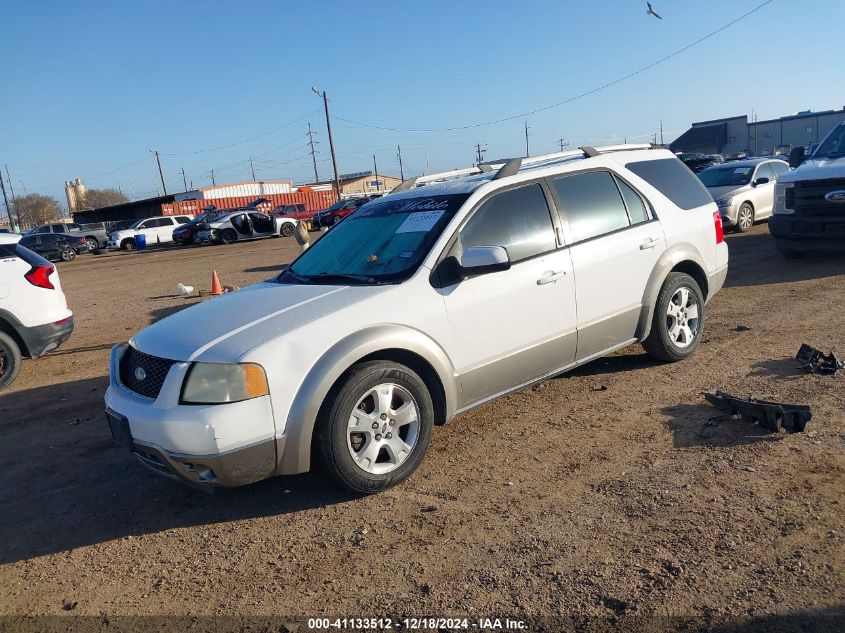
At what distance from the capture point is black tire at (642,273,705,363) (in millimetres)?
5594

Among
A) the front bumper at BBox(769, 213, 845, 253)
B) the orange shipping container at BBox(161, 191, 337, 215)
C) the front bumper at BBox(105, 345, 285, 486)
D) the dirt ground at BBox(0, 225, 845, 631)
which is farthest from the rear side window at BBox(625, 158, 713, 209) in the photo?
the orange shipping container at BBox(161, 191, 337, 215)

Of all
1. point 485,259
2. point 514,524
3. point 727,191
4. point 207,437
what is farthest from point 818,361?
point 727,191

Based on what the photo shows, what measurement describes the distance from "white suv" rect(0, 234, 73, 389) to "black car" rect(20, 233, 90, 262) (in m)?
25.3

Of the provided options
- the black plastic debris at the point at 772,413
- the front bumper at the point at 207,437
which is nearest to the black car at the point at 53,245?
the front bumper at the point at 207,437

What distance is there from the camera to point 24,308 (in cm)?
723

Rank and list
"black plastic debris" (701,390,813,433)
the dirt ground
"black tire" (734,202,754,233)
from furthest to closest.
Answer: "black tire" (734,202,754,233) → "black plastic debris" (701,390,813,433) → the dirt ground

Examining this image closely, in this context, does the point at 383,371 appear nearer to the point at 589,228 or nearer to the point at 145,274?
the point at 589,228

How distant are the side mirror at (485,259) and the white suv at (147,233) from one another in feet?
113

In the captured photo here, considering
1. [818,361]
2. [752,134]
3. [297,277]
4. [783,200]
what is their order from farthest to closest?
[752,134] → [783,200] → [818,361] → [297,277]

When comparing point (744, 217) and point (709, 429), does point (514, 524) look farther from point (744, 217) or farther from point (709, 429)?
point (744, 217)

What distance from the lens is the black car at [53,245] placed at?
97.5ft

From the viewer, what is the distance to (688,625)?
2.63m

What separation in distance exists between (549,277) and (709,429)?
4.68ft

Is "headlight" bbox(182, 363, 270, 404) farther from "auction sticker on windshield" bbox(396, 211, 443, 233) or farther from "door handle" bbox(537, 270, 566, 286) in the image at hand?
"door handle" bbox(537, 270, 566, 286)
